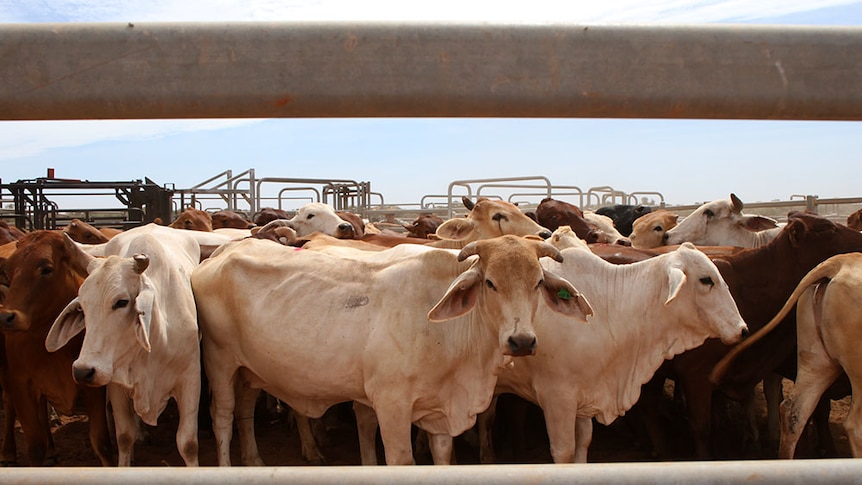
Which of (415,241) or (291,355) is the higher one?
(415,241)

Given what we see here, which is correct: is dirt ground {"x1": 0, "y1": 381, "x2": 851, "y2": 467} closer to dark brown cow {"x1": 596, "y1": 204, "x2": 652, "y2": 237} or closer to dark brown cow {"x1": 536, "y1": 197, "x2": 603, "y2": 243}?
dark brown cow {"x1": 536, "y1": 197, "x2": 603, "y2": 243}

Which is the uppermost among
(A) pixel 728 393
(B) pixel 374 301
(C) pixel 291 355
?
(B) pixel 374 301

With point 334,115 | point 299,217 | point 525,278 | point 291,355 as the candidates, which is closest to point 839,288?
point 525,278

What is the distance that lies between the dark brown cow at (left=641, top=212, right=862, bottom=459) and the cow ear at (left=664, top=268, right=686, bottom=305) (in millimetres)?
1083

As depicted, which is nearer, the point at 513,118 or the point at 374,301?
the point at 513,118

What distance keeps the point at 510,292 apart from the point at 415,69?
11.2ft

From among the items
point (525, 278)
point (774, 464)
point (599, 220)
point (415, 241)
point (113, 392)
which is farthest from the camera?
point (599, 220)

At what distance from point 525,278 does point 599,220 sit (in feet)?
20.7

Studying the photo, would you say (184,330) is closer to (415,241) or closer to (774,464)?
(415,241)

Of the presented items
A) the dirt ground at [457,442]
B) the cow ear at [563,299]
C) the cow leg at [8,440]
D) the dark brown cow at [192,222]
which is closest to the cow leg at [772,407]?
the dirt ground at [457,442]

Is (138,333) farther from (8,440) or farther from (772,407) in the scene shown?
(772,407)

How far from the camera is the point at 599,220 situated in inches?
418

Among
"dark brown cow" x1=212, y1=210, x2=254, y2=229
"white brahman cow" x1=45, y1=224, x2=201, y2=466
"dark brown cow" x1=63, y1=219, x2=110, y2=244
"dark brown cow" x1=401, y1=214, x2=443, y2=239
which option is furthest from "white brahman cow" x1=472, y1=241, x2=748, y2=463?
"dark brown cow" x1=212, y1=210, x2=254, y2=229

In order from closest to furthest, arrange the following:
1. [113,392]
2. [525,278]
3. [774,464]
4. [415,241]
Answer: [774,464], [525,278], [113,392], [415,241]
